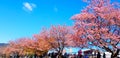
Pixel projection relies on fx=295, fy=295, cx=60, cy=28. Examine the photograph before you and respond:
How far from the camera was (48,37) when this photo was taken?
50.2 metres

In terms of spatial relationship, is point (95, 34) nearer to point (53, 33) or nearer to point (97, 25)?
point (97, 25)

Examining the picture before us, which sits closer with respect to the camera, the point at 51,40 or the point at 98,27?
the point at 98,27

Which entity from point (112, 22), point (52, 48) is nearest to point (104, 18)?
A: point (112, 22)

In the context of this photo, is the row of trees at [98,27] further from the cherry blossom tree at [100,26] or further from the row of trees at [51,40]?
the row of trees at [51,40]

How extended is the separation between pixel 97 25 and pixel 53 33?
860 inches

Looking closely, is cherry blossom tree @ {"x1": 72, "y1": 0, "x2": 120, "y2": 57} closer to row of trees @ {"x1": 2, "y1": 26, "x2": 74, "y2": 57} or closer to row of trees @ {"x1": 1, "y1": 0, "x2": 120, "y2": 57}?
row of trees @ {"x1": 1, "y1": 0, "x2": 120, "y2": 57}

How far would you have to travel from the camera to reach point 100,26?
28.5 m

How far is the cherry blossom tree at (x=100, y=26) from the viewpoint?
91.8ft

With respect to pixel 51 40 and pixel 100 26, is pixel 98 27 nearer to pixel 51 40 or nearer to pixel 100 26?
pixel 100 26

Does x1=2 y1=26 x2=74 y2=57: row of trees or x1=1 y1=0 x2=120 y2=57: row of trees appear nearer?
x1=1 y1=0 x2=120 y2=57: row of trees

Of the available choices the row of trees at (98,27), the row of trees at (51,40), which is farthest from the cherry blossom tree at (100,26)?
the row of trees at (51,40)

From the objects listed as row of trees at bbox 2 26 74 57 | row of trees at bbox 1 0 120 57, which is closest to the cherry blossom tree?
row of trees at bbox 1 0 120 57

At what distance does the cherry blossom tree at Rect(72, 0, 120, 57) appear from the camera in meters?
28.0

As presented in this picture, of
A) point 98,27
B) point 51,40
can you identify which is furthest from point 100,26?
point 51,40
